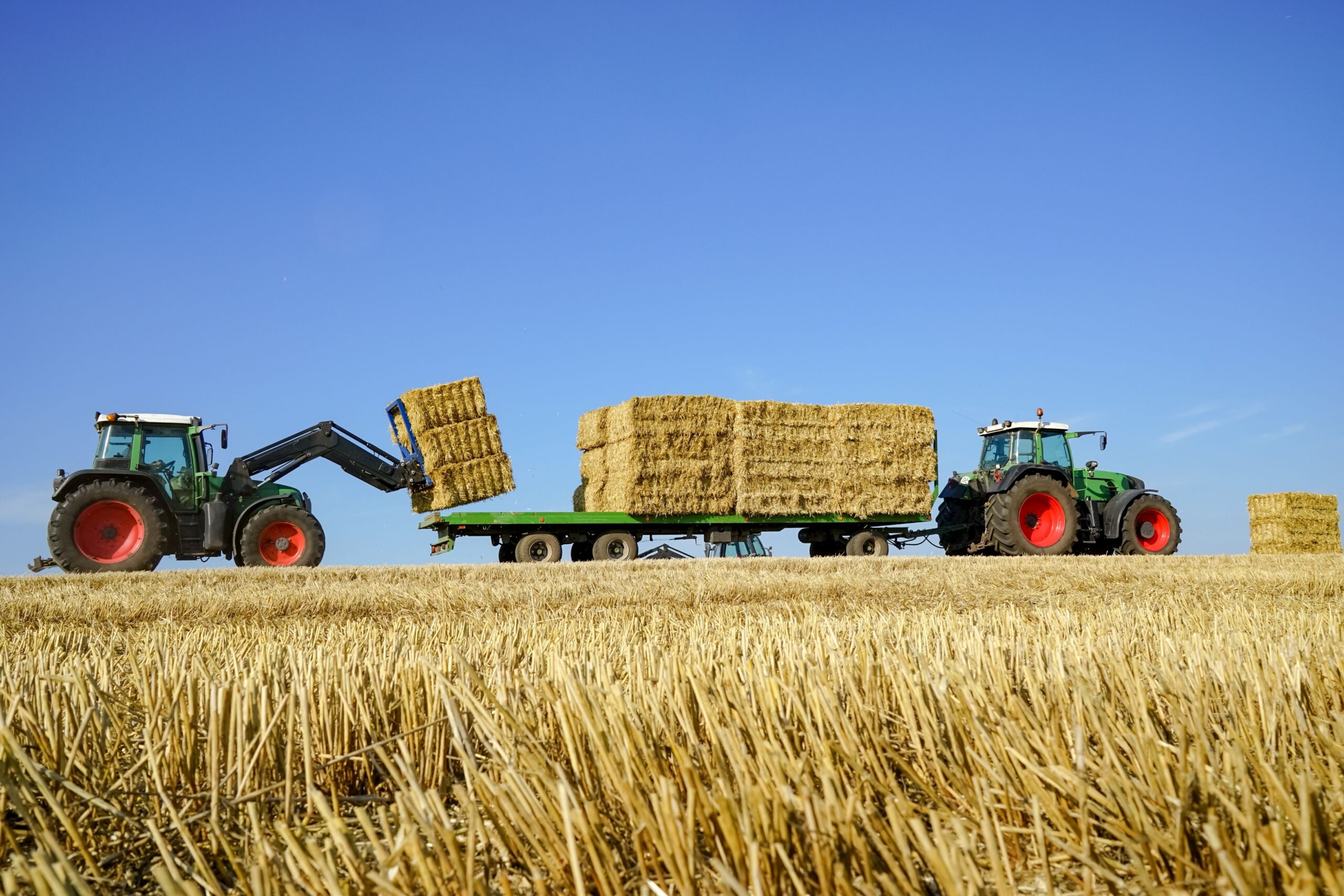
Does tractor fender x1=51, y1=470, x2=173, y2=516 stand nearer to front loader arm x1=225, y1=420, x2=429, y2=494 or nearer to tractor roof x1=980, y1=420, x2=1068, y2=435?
front loader arm x1=225, y1=420, x2=429, y2=494

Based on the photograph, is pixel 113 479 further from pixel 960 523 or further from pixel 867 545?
pixel 960 523

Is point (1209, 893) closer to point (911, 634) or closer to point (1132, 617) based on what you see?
point (911, 634)

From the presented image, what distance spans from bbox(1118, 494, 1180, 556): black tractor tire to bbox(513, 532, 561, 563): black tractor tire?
29.4 feet

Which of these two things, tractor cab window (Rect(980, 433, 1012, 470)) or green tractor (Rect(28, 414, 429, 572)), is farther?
tractor cab window (Rect(980, 433, 1012, 470))

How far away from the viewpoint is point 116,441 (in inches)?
476

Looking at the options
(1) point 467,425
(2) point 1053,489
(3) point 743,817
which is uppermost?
(1) point 467,425

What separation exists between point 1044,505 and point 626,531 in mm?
6600

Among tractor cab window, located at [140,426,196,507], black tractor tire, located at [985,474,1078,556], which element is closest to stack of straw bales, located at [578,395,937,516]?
black tractor tire, located at [985,474,1078,556]

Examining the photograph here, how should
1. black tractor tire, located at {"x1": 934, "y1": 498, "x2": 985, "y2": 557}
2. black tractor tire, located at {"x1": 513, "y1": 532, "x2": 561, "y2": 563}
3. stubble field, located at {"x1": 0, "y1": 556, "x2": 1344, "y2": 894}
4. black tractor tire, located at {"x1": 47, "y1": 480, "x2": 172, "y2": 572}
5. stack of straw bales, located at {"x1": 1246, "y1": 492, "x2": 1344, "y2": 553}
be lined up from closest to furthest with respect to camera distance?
1. stubble field, located at {"x1": 0, "y1": 556, "x2": 1344, "y2": 894}
2. black tractor tire, located at {"x1": 47, "y1": 480, "x2": 172, "y2": 572}
3. black tractor tire, located at {"x1": 513, "y1": 532, "x2": 561, "y2": 563}
4. black tractor tire, located at {"x1": 934, "y1": 498, "x2": 985, "y2": 557}
5. stack of straw bales, located at {"x1": 1246, "y1": 492, "x2": 1344, "y2": 553}

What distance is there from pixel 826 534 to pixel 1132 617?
11936mm

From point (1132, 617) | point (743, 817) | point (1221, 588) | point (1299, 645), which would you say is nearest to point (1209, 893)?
point (743, 817)

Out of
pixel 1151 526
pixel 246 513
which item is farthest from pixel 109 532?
pixel 1151 526

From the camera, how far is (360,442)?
1398cm

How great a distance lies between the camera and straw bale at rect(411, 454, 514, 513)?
46.5 feet
